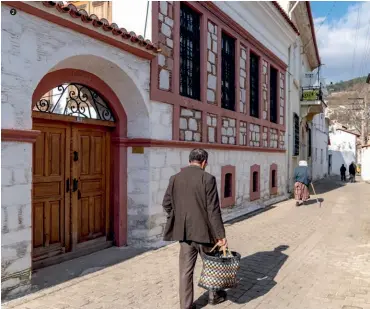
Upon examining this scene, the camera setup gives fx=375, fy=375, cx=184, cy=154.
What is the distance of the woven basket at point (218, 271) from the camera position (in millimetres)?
3797

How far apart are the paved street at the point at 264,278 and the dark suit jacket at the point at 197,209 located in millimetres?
870

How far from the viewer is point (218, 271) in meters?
3.80

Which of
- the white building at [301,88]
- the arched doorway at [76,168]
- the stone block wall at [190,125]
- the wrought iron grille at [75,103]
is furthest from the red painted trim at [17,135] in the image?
the white building at [301,88]

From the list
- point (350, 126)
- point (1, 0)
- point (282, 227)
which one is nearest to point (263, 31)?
point (282, 227)

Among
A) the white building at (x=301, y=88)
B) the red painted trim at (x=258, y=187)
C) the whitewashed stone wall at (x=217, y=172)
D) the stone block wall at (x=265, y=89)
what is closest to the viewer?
→ the whitewashed stone wall at (x=217, y=172)

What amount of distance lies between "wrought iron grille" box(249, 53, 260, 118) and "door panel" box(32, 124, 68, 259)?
710 centimetres

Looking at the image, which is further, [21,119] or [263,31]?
[263,31]

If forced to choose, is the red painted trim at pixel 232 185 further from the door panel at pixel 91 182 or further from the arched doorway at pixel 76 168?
the door panel at pixel 91 182

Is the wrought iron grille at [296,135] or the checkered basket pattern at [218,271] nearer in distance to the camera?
the checkered basket pattern at [218,271]

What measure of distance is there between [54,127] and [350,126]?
193 feet

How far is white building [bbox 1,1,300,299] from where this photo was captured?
4.16 m

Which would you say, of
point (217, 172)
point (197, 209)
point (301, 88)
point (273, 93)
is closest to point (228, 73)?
point (217, 172)

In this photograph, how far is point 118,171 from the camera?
6.38 meters

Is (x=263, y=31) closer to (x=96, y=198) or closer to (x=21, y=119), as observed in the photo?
(x=96, y=198)
